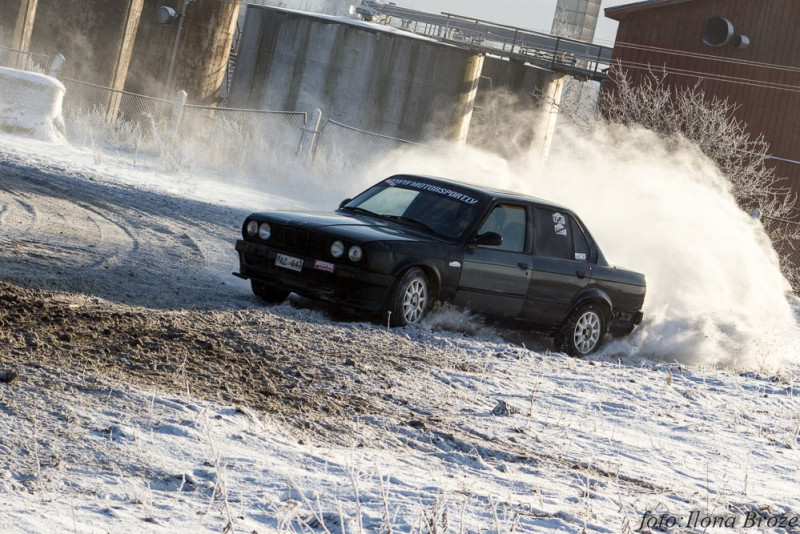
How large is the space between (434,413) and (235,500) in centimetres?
255

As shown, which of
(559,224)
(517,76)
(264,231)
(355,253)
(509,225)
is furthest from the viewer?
(517,76)

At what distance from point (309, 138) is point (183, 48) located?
32.0ft

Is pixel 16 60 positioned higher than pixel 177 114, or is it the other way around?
pixel 16 60

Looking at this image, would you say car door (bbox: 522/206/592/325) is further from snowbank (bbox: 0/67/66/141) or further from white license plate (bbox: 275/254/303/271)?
snowbank (bbox: 0/67/66/141)

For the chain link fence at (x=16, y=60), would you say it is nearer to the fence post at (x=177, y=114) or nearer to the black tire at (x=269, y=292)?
the fence post at (x=177, y=114)

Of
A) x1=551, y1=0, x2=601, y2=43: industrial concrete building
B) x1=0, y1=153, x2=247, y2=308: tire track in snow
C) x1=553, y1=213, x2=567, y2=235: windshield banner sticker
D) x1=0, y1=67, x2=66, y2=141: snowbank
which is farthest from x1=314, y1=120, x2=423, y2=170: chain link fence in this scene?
x1=551, y1=0, x2=601, y2=43: industrial concrete building

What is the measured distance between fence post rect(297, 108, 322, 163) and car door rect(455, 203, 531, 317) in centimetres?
1380

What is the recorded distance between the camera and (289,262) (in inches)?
391

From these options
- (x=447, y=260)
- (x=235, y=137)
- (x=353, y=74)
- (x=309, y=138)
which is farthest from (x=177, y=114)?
(x=447, y=260)

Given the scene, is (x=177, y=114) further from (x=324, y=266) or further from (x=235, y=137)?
(x=324, y=266)

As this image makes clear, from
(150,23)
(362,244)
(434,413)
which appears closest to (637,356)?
(362,244)

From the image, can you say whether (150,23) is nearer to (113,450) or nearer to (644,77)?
(644,77)

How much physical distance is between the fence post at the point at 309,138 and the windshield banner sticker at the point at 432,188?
522 inches

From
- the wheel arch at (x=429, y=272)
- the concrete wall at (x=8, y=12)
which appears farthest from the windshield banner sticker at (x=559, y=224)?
the concrete wall at (x=8, y=12)
